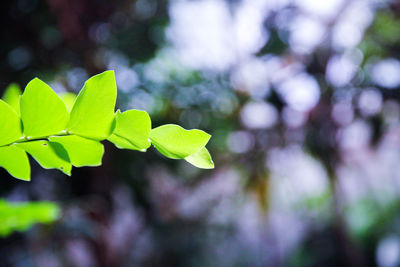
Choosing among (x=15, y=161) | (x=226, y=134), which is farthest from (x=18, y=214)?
(x=226, y=134)

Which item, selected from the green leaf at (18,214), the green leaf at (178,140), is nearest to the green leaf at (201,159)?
the green leaf at (178,140)

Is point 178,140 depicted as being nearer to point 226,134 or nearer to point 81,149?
point 81,149

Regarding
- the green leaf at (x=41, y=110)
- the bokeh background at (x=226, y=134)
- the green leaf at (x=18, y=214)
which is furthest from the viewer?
the bokeh background at (x=226, y=134)

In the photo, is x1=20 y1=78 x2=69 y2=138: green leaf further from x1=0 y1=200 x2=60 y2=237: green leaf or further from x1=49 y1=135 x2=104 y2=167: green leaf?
x1=0 y1=200 x2=60 y2=237: green leaf

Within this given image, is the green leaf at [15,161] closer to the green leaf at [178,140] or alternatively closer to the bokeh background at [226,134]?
the green leaf at [178,140]

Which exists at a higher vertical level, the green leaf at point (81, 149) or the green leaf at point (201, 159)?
the green leaf at point (81, 149)

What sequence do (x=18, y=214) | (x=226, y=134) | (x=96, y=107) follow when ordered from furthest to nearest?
(x=226, y=134) < (x=18, y=214) < (x=96, y=107)

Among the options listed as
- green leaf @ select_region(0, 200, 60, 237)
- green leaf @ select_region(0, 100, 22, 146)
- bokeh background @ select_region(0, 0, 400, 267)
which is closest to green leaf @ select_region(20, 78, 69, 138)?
green leaf @ select_region(0, 100, 22, 146)
